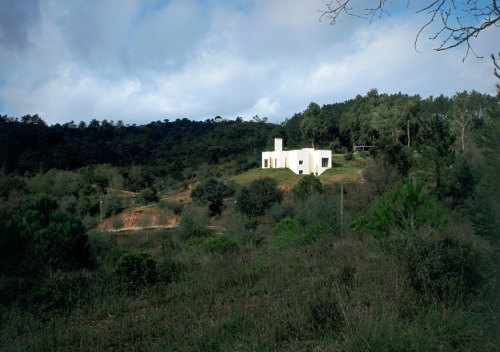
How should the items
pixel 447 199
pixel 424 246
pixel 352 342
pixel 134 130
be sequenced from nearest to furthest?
pixel 352 342 → pixel 424 246 → pixel 447 199 → pixel 134 130

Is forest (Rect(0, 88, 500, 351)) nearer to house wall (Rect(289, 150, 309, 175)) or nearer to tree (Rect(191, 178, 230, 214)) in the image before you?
tree (Rect(191, 178, 230, 214))

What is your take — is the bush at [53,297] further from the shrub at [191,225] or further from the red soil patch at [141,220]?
the red soil patch at [141,220]

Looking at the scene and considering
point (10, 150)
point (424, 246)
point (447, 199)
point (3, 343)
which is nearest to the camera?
point (3, 343)

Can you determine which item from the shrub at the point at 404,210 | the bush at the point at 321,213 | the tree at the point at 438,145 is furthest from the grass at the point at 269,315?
the tree at the point at 438,145

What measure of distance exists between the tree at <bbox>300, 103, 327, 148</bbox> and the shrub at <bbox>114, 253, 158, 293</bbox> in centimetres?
5095

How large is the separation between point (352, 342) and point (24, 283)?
5.72 metres

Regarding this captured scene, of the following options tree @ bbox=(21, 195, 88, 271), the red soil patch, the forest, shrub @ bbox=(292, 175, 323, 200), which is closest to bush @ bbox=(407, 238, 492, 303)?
the forest

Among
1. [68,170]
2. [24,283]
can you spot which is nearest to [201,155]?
[68,170]

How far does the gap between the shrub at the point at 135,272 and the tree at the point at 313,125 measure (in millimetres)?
50952

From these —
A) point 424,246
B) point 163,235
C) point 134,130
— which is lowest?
point 163,235

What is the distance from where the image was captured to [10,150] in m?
19.2

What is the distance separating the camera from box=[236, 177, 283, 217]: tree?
91.4 ft

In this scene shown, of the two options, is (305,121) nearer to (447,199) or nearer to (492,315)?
(447,199)

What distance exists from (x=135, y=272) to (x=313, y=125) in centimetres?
5138
